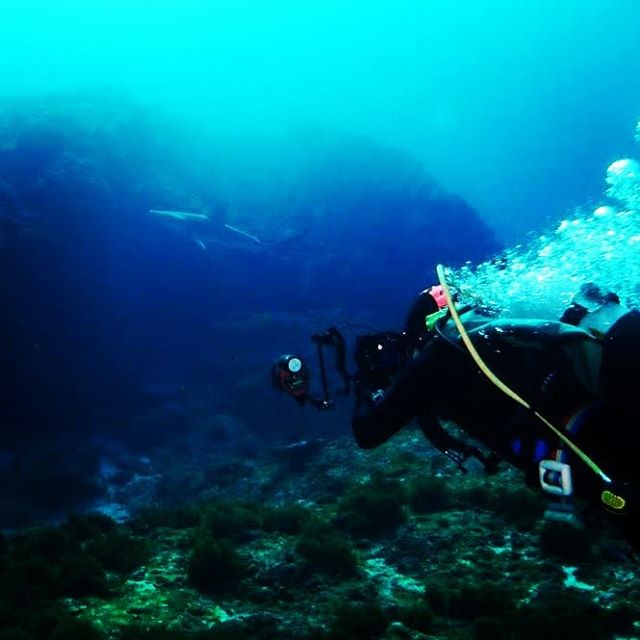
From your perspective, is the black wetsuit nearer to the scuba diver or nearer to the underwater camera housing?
the scuba diver

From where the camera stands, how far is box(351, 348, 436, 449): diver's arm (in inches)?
116

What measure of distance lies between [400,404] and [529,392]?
2.37 feet

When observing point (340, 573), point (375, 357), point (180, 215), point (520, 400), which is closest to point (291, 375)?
point (375, 357)

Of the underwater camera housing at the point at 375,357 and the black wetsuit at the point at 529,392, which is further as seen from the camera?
the underwater camera housing at the point at 375,357

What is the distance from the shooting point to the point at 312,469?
13.4m

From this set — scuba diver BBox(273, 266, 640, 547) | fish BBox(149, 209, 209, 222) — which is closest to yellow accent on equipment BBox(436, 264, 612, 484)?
scuba diver BBox(273, 266, 640, 547)

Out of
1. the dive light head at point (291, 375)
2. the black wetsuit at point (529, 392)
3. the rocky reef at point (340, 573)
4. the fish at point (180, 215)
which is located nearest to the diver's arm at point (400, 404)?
the black wetsuit at point (529, 392)

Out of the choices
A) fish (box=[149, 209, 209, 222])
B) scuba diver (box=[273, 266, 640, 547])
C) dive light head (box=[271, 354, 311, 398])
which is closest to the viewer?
scuba diver (box=[273, 266, 640, 547])

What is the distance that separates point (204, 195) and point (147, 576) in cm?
2696

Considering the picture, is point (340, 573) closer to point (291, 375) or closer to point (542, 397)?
point (291, 375)

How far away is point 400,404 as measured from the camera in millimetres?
3049

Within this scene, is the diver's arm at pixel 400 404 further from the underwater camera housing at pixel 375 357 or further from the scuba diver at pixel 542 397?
the underwater camera housing at pixel 375 357

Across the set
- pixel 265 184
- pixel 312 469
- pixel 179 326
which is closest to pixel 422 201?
pixel 265 184

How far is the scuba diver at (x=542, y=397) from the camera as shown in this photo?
2.45 meters
